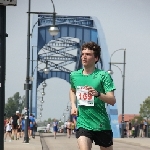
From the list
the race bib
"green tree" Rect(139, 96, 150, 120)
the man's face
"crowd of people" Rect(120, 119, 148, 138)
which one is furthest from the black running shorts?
"green tree" Rect(139, 96, 150, 120)

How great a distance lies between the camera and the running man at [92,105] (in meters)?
7.95

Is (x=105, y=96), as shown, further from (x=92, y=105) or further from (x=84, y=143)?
(x=84, y=143)

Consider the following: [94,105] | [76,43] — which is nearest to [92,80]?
[94,105]

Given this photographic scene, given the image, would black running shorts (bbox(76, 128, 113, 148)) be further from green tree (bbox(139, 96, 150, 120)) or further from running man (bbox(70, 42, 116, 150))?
green tree (bbox(139, 96, 150, 120))

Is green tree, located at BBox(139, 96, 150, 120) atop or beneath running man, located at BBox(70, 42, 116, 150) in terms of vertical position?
beneath

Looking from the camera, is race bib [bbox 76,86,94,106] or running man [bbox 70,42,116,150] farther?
running man [bbox 70,42,116,150]

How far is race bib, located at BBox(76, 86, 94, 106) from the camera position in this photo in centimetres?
785

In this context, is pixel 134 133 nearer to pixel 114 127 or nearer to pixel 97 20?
pixel 114 127

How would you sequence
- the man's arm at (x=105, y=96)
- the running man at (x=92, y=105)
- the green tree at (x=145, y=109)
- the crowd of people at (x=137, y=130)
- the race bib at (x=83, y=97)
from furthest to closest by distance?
1. the green tree at (x=145, y=109)
2. the crowd of people at (x=137, y=130)
3. the running man at (x=92, y=105)
4. the race bib at (x=83, y=97)
5. the man's arm at (x=105, y=96)

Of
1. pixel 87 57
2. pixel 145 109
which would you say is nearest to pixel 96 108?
pixel 87 57

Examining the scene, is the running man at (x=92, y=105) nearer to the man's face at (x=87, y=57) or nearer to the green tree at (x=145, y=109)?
the man's face at (x=87, y=57)

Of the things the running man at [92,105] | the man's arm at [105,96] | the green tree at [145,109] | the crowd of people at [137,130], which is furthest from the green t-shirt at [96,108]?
the green tree at [145,109]

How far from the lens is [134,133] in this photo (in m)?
53.3

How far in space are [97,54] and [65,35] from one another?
222ft
